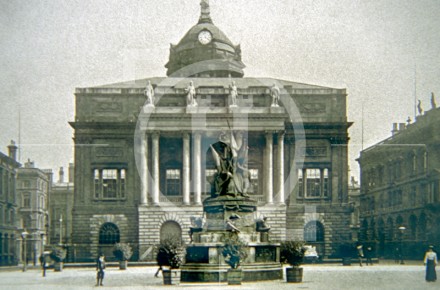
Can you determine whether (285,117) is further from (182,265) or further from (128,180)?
(182,265)

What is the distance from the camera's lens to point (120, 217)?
220ft

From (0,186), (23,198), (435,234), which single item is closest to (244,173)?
(0,186)

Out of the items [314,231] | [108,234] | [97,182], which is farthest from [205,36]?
[314,231]

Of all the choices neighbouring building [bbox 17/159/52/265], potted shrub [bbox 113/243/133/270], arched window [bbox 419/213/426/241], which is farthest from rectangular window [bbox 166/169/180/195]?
arched window [bbox 419/213/426/241]

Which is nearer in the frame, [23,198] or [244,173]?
[244,173]

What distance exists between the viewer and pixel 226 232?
30.1 metres

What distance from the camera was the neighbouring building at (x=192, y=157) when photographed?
6544cm

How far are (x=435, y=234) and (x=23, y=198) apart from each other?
49.2 meters

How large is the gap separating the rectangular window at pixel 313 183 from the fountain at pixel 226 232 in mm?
36567

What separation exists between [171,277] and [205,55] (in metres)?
52.7

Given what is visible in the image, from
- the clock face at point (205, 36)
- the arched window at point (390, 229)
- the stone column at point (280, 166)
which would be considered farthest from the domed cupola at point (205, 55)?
the arched window at point (390, 229)

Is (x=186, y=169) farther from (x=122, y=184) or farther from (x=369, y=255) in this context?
(x=369, y=255)

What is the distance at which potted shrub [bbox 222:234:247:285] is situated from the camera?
2681cm

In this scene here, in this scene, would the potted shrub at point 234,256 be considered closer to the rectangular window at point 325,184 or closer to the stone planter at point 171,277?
the stone planter at point 171,277
